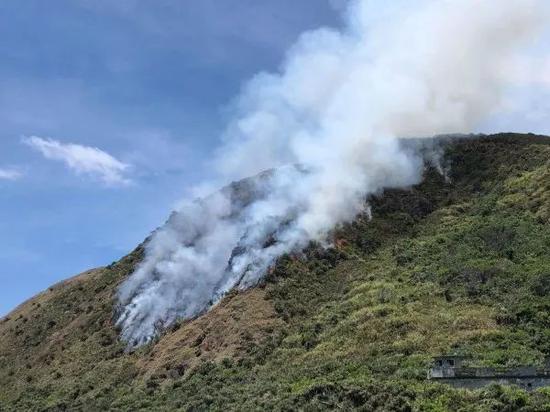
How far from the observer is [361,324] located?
6366 centimetres

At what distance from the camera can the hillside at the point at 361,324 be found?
52969mm

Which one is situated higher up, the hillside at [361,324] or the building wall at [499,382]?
the hillside at [361,324]

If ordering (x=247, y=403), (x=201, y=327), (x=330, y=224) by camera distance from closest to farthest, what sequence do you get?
(x=247, y=403) → (x=201, y=327) → (x=330, y=224)

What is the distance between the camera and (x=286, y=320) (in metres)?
72.1

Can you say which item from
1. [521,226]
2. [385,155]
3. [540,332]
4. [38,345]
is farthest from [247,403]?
[385,155]

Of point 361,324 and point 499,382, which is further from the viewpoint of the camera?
point 361,324

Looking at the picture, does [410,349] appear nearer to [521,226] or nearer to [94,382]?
[521,226]

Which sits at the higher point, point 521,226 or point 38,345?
point 38,345

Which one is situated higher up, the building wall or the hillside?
the hillside

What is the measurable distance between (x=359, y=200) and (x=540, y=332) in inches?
1615

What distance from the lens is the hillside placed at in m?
53.0

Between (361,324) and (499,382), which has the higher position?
(361,324)

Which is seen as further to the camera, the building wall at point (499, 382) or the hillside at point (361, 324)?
the hillside at point (361, 324)

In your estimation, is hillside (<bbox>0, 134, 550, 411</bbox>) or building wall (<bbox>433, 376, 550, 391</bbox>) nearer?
building wall (<bbox>433, 376, 550, 391</bbox>)
